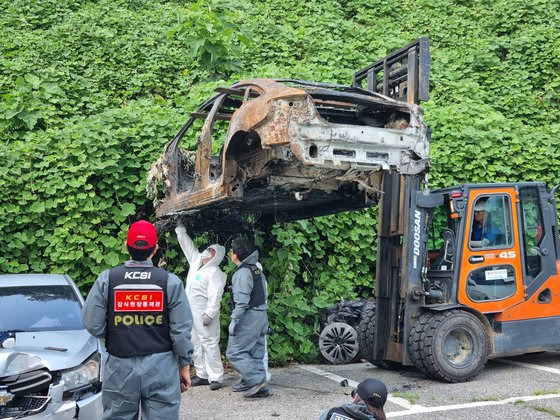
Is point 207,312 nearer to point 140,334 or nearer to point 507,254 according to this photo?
point 140,334

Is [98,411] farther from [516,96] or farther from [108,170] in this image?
[516,96]

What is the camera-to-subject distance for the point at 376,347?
28.1ft

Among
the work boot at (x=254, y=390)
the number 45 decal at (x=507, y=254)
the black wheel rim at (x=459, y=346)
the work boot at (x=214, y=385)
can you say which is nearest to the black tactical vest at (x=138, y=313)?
the work boot at (x=254, y=390)

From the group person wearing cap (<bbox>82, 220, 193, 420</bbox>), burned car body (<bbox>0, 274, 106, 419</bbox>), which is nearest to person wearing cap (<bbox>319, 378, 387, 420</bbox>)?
person wearing cap (<bbox>82, 220, 193, 420</bbox>)

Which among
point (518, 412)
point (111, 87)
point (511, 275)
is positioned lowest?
point (518, 412)

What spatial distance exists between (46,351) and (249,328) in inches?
107

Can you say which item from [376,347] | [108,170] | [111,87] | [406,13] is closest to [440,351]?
[376,347]

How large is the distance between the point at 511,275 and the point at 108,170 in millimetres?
5646

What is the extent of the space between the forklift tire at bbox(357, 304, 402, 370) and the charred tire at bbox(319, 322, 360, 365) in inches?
16.8

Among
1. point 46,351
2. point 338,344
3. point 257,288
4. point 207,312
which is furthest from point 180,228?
point 46,351

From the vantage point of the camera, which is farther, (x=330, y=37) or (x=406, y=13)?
(x=406, y=13)

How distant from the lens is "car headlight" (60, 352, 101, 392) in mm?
5238

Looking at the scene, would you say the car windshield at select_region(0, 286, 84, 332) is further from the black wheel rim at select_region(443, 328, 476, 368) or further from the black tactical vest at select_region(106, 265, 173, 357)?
the black wheel rim at select_region(443, 328, 476, 368)

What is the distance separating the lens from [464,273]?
840 cm
